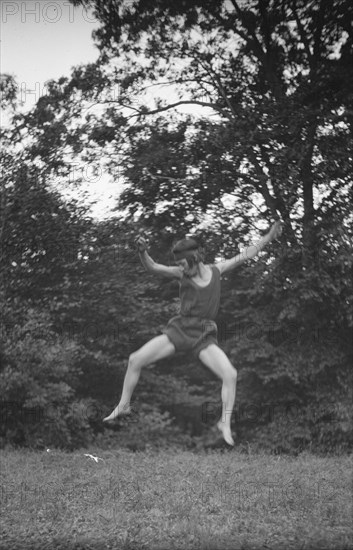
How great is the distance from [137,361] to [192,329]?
635mm

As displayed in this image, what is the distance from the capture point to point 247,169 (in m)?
11.5

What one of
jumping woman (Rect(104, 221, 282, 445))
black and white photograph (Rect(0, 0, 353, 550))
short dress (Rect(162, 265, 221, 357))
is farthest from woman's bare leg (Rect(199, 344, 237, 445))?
black and white photograph (Rect(0, 0, 353, 550))

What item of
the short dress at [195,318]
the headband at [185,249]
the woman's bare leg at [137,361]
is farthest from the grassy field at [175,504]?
the headband at [185,249]

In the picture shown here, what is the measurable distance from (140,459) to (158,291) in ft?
10.7

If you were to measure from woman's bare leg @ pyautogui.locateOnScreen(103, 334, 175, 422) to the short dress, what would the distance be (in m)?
0.11

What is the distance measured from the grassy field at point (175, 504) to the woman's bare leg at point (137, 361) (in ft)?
2.77

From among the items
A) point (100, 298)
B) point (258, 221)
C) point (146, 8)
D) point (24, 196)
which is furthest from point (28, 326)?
point (146, 8)

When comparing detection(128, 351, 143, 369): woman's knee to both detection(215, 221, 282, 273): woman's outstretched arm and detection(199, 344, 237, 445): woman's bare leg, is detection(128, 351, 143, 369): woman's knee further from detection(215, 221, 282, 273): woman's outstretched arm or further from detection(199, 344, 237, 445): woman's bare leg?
detection(215, 221, 282, 273): woman's outstretched arm

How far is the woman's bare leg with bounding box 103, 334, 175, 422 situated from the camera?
7.16 m

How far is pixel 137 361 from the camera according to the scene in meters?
7.18

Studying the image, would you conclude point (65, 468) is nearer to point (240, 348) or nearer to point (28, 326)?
point (28, 326)

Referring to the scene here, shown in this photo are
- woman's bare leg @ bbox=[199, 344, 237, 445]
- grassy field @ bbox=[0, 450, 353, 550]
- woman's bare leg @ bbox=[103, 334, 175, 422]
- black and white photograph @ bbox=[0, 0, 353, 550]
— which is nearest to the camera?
grassy field @ bbox=[0, 450, 353, 550]

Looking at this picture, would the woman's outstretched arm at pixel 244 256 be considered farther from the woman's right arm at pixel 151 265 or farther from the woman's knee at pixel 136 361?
the woman's knee at pixel 136 361

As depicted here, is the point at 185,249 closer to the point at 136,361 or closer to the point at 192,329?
the point at 192,329
